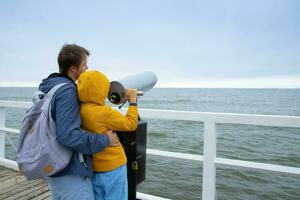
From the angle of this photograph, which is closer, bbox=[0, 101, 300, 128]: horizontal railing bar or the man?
the man

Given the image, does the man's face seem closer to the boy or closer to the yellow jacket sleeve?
the boy

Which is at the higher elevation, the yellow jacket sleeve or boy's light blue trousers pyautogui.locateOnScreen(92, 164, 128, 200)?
the yellow jacket sleeve

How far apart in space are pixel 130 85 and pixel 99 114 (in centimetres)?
36

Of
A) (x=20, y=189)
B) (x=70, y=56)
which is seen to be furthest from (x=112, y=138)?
(x=20, y=189)

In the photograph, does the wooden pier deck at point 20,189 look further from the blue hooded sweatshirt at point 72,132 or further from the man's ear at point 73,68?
the man's ear at point 73,68

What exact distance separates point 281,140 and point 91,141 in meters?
13.4

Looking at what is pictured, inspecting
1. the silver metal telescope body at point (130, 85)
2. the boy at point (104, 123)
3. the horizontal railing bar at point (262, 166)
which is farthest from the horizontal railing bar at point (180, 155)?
the boy at point (104, 123)

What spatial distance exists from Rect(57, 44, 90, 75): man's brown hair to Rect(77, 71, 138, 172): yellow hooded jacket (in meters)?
0.11

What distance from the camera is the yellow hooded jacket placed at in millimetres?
1511

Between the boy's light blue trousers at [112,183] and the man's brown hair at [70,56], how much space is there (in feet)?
2.00

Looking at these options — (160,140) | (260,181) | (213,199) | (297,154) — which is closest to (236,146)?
(297,154)

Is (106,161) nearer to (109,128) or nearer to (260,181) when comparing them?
(109,128)

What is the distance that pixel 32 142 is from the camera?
1.49 metres

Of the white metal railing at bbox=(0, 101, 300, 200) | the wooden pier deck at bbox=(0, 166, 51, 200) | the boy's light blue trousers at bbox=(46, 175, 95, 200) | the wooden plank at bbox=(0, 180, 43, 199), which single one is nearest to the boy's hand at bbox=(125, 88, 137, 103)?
the boy's light blue trousers at bbox=(46, 175, 95, 200)
